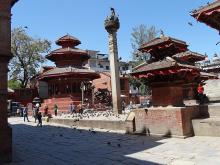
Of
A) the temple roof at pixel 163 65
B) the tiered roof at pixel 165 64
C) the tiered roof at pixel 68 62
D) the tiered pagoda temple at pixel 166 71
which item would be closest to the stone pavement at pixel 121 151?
the tiered pagoda temple at pixel 166 71

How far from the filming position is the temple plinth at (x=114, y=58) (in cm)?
2297

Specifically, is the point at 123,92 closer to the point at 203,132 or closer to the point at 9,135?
the point at 203,132

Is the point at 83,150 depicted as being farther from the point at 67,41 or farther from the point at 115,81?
the point at 67,41

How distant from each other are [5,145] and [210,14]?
25.1 ft

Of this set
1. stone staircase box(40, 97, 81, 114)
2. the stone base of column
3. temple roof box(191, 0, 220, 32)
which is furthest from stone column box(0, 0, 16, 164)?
stone staircase box(40, 97, 81, 114)

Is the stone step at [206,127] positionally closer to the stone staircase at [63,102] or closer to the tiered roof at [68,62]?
the stone staircase at [63,102]

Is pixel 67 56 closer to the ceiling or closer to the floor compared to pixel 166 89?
closer to the ceiling

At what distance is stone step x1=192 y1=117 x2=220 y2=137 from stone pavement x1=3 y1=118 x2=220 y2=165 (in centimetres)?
43

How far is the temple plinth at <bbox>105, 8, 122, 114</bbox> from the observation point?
22969 millimetres

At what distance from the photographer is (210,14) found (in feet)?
29.6

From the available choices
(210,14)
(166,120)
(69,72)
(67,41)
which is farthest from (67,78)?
(210,14)

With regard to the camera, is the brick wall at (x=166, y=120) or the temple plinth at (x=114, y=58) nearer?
the brick wall at (x=166, y=120)

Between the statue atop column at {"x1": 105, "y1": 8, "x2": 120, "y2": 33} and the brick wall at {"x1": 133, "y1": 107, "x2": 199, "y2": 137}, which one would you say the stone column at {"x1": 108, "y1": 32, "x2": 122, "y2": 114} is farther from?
the brick wall at {"x1": 133, "y1": 107, "x2": 199, "y2": 137}

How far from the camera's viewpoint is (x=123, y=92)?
5222cm
